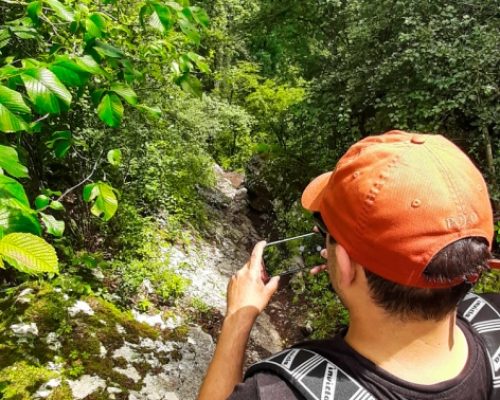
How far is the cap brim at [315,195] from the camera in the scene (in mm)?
1295

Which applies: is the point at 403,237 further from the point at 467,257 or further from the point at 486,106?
the point at 486,106

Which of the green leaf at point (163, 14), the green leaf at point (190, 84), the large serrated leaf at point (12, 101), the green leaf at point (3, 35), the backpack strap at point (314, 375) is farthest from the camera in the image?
the green leaf at point (190, 84)

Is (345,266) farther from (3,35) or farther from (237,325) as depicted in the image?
(3,35)

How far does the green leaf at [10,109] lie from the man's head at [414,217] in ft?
3.42

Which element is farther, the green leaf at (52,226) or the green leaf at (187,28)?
the green leaf at (187,28)

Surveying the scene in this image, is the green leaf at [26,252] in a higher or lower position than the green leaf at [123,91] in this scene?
lower

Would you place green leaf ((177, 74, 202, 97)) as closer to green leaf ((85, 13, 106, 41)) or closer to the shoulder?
green leaf ((85, 13, 106, 41))

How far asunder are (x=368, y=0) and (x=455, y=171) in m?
6.71

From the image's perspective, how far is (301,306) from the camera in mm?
6629

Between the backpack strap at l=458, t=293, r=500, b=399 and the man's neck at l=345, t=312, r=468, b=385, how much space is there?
0.14m

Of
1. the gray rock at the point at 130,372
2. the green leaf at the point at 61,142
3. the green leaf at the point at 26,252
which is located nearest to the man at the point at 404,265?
Answer: the green leaf at the point at 26,252

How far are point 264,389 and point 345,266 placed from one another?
381 mm

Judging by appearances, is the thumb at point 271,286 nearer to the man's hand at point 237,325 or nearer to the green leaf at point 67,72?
the man's hand at point 237,325

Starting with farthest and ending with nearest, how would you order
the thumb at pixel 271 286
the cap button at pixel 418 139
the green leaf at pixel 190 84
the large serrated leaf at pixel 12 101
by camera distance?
the green leaf at pixel 190 84 < the thumb at pixel 271 286 < the large serrated leaf at pixel 12 101 < the cap button at pixel 418 139
